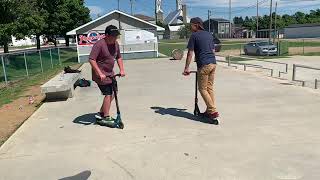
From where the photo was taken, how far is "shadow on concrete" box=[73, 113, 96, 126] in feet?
23.4

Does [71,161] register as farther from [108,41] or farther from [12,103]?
[12,103]

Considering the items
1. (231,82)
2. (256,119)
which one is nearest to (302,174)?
(256,119)

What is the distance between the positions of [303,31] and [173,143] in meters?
89.2

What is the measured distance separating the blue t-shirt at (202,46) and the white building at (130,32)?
75.8ft

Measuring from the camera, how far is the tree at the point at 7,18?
16.2 m

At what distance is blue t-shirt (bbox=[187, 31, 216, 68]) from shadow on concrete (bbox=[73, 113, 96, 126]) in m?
2.36

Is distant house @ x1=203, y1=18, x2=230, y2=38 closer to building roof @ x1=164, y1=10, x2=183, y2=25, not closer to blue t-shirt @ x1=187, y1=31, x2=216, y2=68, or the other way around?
building roof @ x1=164, y1=10, x2=183, y2=25

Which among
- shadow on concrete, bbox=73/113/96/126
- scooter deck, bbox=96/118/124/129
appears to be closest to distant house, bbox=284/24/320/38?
shadow on concrete, bbox=73/113/96/126

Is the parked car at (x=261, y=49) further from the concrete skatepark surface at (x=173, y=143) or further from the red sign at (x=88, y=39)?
the concrete skatepark surface at (x=173, y=143)

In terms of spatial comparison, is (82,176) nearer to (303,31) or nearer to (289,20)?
(303,31)

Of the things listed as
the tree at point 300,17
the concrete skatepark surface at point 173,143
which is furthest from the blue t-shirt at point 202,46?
the tree at point 300,17

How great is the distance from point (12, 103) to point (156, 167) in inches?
269

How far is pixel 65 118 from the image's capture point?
7.69m

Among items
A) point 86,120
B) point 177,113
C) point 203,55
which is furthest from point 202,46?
point 86,120
